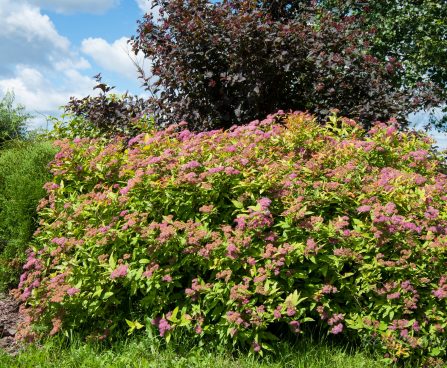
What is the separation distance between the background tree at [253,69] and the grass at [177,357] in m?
3.14

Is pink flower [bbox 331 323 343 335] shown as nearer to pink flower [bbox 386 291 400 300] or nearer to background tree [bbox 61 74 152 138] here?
pink flower [bbox 386 291 400 300]

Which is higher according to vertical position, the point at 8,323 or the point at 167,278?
the point at 167,278

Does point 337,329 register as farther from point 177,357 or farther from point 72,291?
point 72,291

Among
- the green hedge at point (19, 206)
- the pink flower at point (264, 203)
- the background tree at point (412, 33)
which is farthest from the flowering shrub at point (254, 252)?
the background tree at point (412, 33)

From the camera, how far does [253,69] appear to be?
6.26 m

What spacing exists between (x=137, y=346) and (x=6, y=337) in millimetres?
1419

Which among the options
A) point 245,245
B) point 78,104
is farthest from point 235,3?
point 245,245

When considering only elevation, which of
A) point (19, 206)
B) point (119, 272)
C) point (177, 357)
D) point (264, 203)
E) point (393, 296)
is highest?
point (19, 206)

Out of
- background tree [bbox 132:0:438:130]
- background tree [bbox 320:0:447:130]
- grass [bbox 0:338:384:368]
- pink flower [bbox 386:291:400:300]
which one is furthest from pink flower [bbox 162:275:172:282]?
background tree [bbox 320:0:447:130]

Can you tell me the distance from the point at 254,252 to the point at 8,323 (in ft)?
8.56

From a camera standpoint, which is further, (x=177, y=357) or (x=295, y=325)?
(x=177, y=357)

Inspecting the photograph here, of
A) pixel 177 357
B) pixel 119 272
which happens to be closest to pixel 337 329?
pixel 177 357

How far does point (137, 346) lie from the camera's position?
3.83m

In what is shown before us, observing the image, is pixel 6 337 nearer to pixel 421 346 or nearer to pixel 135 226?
pixel 135 226
